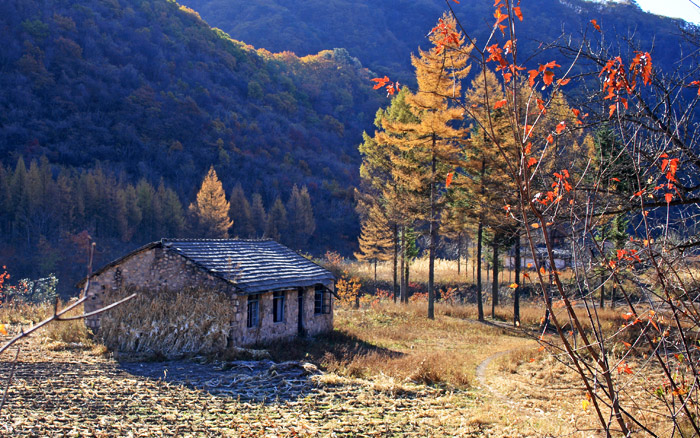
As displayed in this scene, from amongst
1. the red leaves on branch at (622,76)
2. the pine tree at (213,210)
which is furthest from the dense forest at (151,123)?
the red leaves on branch at (622,76)

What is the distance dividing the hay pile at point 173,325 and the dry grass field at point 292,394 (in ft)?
2.62

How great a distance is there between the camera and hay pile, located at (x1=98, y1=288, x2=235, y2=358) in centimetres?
1540

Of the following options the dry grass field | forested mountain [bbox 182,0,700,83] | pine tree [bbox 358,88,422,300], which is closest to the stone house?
the dry grass field

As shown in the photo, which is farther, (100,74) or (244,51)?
A: (244,51)

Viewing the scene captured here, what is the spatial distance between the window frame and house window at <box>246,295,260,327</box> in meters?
0.99

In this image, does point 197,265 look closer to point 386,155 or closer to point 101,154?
point 386,155

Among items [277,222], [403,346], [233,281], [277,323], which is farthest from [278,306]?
[277,222]

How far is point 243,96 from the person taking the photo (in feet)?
278

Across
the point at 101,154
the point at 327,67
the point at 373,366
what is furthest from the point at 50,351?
the point at 327,67

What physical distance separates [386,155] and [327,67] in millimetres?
78843

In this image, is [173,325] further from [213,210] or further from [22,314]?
[213,210]

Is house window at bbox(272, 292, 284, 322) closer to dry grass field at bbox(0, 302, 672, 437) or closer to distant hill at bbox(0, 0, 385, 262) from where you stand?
dry grass field at bbox(0, 302, 672, 437)

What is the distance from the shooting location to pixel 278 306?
1838cm

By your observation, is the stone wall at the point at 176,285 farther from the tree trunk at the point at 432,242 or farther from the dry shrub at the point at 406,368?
the tree trunk at the point at 432,242
